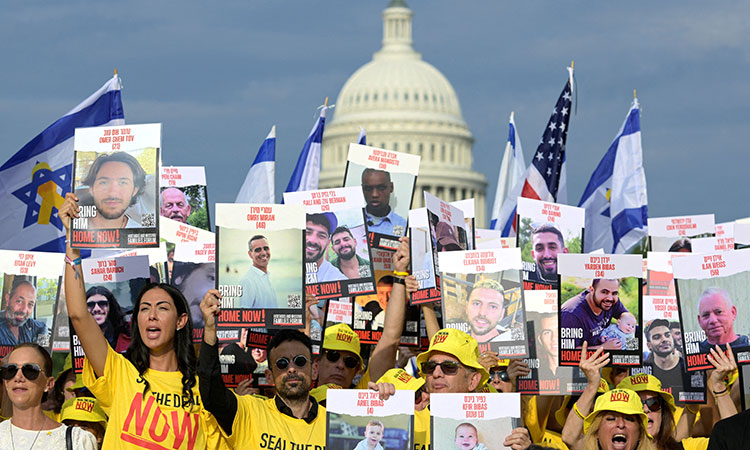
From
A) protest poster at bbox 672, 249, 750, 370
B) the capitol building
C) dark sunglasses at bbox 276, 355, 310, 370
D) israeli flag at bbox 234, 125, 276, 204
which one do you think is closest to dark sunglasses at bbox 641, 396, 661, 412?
protest poster at bbox 672, 249, 750, 370

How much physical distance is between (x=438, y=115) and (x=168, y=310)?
12252 cm

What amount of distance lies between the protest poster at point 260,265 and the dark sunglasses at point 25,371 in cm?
95

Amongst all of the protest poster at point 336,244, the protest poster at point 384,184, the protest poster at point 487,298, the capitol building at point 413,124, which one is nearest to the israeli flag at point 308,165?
the protest poster at point 384,184

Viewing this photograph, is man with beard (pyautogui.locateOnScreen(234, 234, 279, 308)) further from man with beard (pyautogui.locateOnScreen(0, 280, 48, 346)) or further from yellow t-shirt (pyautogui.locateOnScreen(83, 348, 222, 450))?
man with beard (pyautogui.locateOnScreen(0, 280, 48, 346))

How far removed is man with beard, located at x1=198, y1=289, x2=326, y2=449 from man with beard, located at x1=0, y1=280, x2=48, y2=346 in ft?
8.00

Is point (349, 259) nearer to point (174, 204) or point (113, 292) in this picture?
point (113, 292)

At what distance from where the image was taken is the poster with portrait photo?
6.93 m

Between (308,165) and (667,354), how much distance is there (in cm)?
683

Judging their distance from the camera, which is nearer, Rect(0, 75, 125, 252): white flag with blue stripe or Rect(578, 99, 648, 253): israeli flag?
Rect(0, 75, 125, 252): white flag with blue stripe

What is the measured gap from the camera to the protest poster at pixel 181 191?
9.53m

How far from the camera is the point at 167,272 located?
331 inches

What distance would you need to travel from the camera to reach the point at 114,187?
703cm

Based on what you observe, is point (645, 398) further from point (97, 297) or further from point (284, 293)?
point (97, 297)

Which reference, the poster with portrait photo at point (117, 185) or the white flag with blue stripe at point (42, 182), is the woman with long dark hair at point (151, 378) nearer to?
the poster with portrait photo at point (117, 185)
